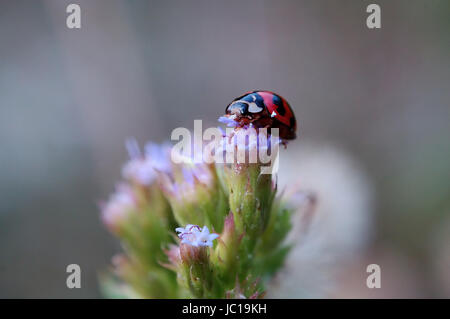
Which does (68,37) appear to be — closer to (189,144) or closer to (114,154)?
(114,154)

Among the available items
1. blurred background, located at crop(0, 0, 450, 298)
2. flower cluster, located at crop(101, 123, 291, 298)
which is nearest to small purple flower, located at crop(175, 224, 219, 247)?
flower cluster, located at crop(101, 123, 291, 298)

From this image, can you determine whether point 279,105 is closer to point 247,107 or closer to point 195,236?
point 247,107

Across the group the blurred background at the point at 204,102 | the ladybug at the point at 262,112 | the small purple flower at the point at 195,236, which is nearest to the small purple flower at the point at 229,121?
the ladybug at the point at 262,112

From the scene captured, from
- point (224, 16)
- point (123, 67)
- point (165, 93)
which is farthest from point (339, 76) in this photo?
point (123, 67)

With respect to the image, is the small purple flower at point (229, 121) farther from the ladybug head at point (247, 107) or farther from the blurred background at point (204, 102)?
the blurred background at point (204, 102)

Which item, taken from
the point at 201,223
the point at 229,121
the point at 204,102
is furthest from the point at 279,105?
the point at 204,102
